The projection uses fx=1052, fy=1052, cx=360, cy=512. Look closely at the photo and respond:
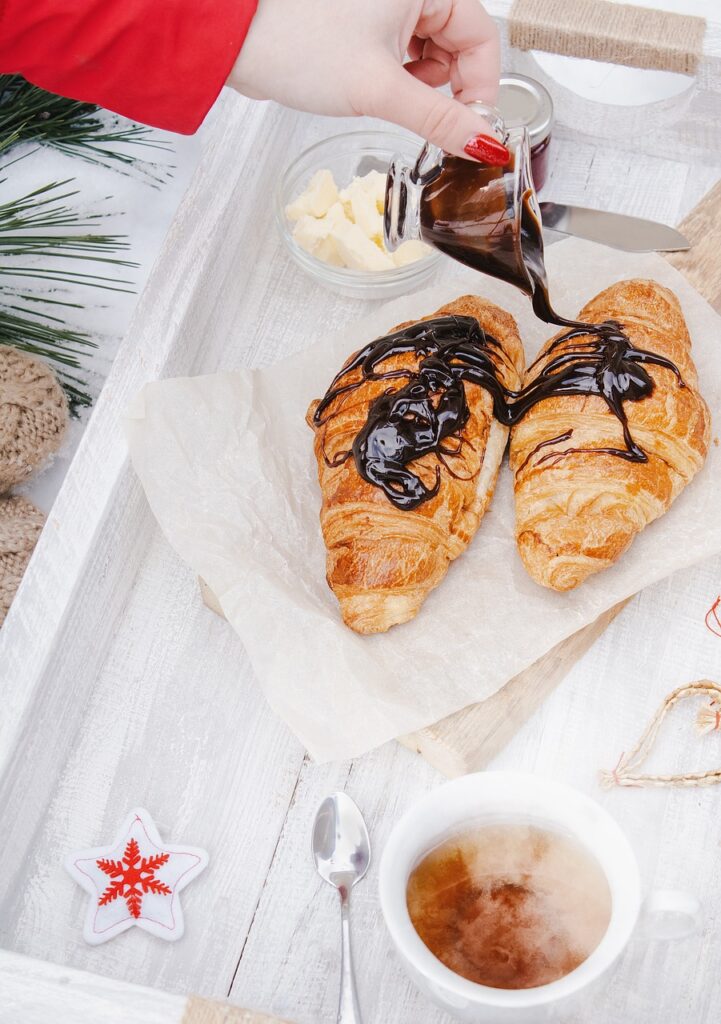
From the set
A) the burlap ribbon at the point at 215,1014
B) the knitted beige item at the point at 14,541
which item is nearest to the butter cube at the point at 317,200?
the knitted beige item at the point at 14,541

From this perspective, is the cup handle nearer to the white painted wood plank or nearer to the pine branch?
the white painted wood plank

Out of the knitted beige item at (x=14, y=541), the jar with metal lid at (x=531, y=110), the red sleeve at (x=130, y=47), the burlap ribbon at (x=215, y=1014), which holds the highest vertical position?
the jar with metal lid at (x=531, y=110)

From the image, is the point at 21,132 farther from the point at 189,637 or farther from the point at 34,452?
the point at 189,637

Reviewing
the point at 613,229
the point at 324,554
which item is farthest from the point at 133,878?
the point at 613,229

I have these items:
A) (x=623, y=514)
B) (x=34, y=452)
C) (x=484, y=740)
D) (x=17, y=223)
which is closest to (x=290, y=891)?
(x=484, y=740)

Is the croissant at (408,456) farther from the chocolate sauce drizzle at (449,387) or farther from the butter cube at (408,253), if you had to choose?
the butter cube at (408,253)

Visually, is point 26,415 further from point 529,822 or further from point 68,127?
point 529,822
